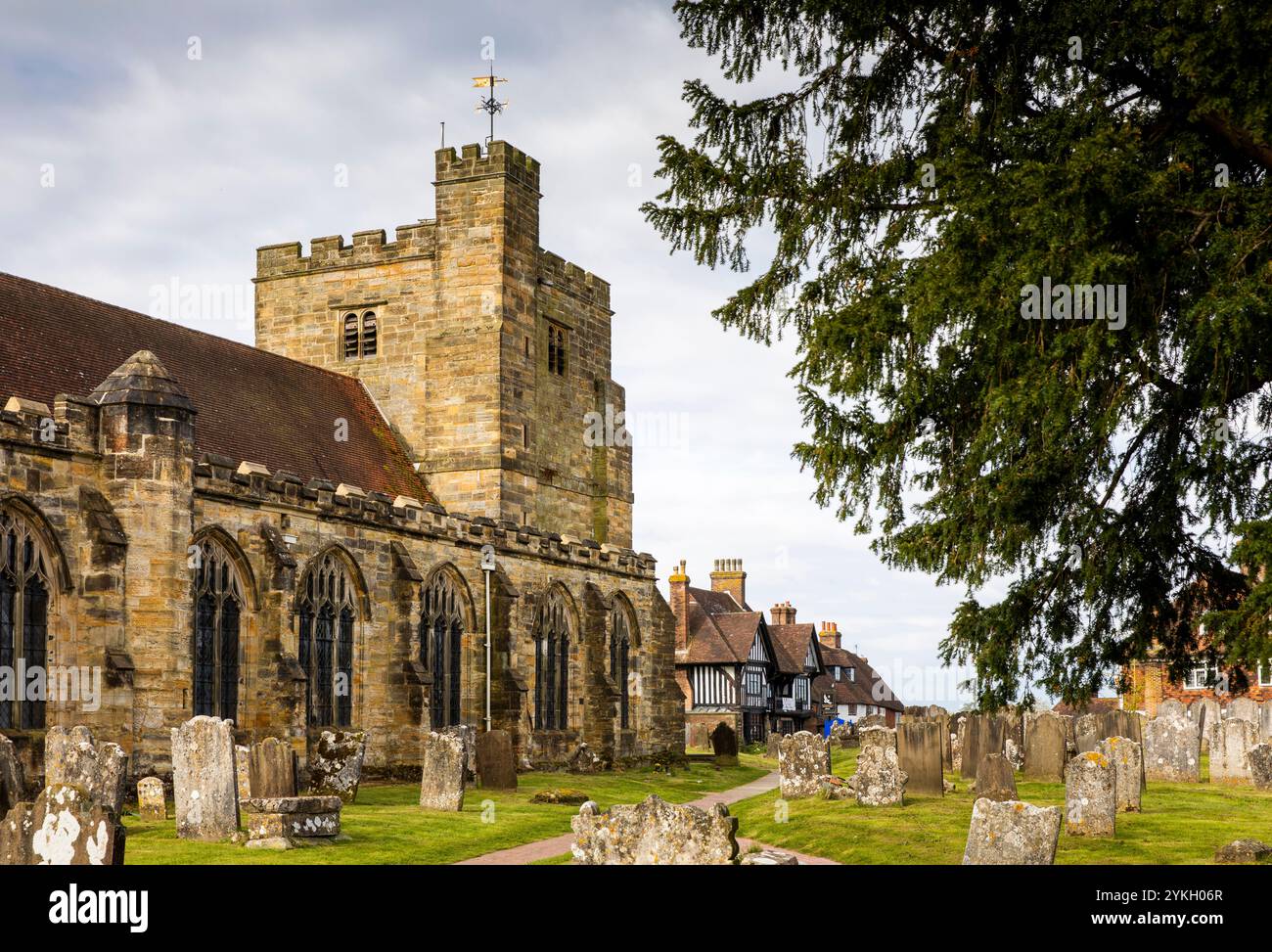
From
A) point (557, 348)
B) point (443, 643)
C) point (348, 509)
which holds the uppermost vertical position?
point (557, 348)

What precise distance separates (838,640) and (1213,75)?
258 feet

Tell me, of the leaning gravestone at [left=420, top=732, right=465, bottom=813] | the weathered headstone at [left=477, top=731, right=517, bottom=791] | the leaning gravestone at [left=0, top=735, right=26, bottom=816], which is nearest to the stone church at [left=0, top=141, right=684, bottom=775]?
the weathered headstone at [left=477, top=731, right=517, bottom=791]

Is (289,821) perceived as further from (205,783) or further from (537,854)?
(537,854)

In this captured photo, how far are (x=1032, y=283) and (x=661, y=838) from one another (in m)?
5.25

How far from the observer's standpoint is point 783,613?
74.4 meters

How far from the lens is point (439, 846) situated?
18.4 metres

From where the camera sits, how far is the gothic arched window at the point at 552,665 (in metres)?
37.8

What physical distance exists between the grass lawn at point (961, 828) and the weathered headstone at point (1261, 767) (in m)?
0.81

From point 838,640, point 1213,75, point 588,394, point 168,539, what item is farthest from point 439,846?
point 838,640

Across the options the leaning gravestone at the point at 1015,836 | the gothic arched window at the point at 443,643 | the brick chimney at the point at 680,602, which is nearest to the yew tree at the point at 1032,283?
the leaning gravestone at the point at 1015,836

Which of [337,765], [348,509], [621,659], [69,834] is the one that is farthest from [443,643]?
[69,834]

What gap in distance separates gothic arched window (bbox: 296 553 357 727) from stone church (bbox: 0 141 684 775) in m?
0.07

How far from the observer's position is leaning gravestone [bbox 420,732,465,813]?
73.2 ft
